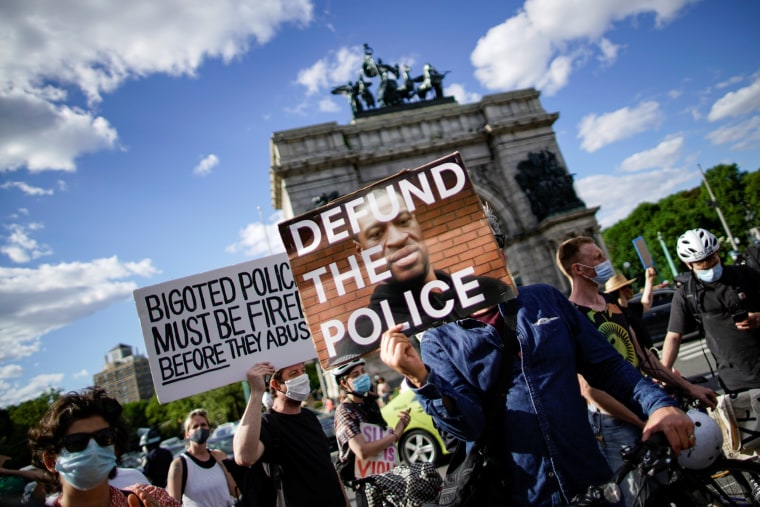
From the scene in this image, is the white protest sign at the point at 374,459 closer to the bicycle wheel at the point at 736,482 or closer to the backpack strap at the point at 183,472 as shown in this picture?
the backpack strap at the point at 183,472

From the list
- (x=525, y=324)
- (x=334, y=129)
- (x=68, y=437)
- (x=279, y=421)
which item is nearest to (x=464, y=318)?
(x=525, y=324)

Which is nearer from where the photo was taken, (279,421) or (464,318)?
(464,318)

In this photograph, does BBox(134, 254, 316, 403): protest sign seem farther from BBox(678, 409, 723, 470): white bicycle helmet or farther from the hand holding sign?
BBox(678, 409, 723, 470): white bicycle helmet

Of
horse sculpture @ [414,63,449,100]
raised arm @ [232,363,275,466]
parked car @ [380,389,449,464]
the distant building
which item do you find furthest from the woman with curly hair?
the distant building

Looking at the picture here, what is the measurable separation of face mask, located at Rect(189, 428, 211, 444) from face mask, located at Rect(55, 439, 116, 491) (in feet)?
6.06

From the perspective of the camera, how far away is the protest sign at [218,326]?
10.5ft

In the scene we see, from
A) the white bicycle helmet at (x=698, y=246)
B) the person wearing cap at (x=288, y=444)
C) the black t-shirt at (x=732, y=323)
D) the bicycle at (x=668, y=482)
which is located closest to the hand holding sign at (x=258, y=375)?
the person wearing cap at (x=288, y=444)

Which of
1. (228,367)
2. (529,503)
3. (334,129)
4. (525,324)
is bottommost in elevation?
(529,503)

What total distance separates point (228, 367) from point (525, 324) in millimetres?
2153

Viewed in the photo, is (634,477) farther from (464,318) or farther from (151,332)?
(151,332)

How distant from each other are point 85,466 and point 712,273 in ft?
14.2

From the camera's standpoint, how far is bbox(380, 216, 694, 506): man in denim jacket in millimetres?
1781

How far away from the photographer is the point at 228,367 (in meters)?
3.24

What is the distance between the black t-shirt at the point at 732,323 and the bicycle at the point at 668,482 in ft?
5.54
